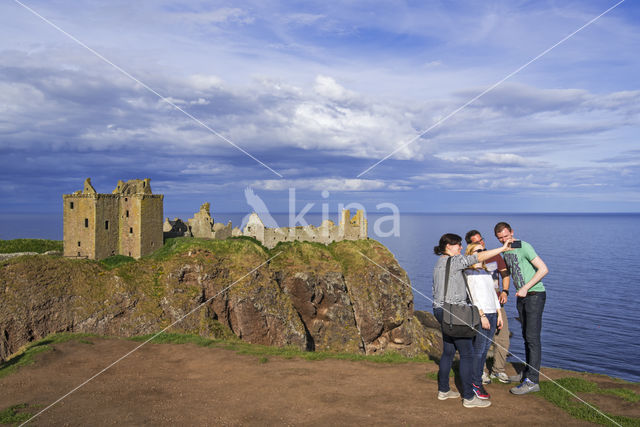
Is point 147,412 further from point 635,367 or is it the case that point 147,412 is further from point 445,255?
point 635,367

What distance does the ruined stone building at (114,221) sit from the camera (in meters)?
39.4

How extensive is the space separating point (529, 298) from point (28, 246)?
50470 mm

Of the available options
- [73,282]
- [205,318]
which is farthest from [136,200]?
[205,318]

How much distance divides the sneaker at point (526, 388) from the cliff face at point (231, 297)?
29.4m

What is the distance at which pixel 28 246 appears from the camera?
44344 millimetres

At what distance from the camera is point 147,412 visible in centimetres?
976

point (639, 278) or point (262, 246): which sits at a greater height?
point (262, 246)

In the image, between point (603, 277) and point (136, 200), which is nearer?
point (136, 200)

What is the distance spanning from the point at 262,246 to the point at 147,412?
126 feet

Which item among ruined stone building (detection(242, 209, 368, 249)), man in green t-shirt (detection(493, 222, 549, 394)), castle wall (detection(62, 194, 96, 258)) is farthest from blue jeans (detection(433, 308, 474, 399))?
ruined stone building (detection(242, 209, 368, 249))

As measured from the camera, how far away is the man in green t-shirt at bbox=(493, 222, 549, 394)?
10.4 metres

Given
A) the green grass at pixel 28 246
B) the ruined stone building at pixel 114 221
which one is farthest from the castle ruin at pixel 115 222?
the green grass at pixel 28 246

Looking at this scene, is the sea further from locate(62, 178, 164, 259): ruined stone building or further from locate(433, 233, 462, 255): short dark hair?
locate(62, 178, 164, 259): ruined stone building

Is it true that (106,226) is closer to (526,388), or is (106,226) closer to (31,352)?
(31,352)
